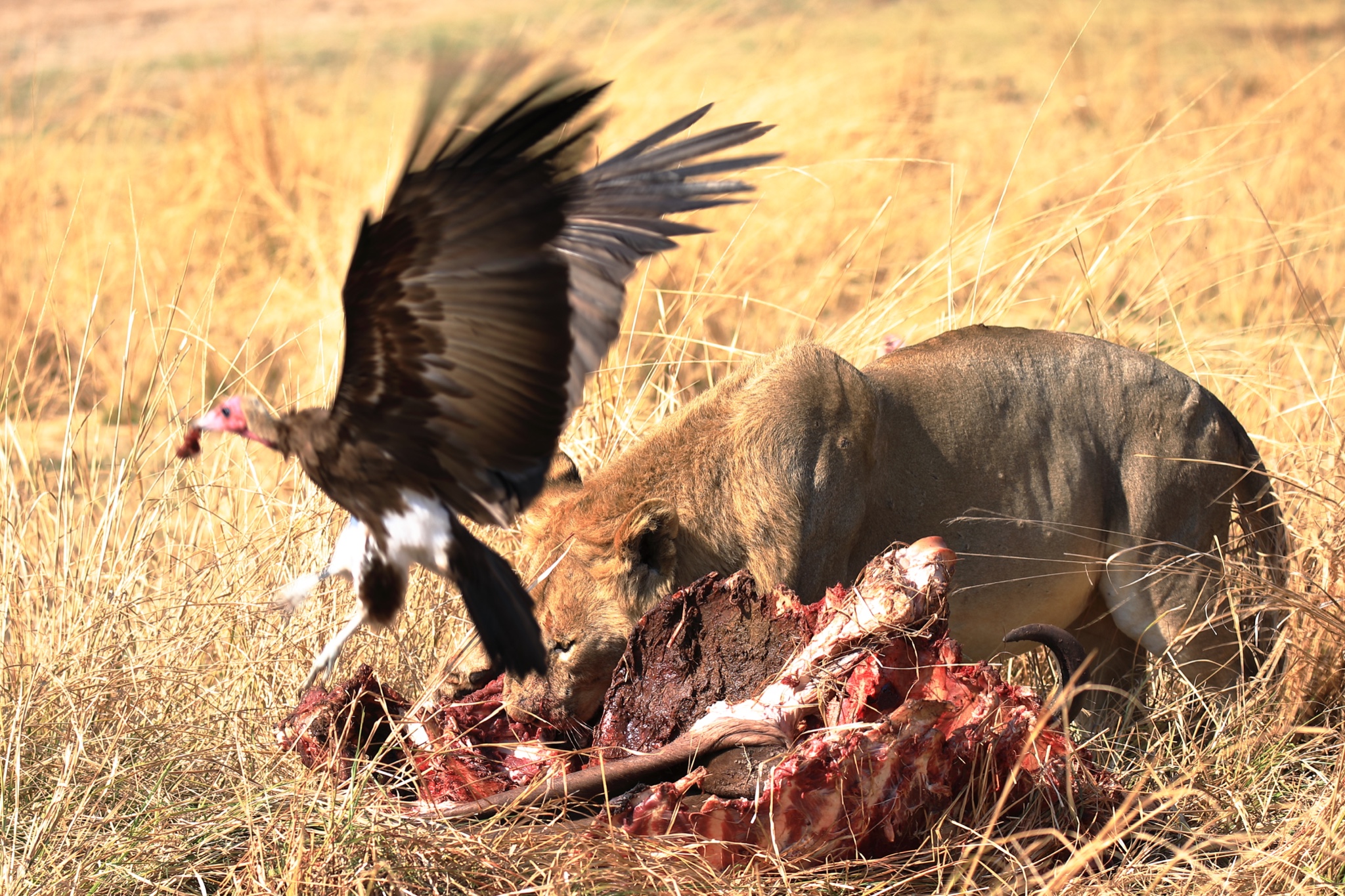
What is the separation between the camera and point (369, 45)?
2170cm

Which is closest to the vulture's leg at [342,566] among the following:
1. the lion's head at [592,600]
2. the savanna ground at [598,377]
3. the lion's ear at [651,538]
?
the savanna ground at [598,377]

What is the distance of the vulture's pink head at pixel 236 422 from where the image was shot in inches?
131

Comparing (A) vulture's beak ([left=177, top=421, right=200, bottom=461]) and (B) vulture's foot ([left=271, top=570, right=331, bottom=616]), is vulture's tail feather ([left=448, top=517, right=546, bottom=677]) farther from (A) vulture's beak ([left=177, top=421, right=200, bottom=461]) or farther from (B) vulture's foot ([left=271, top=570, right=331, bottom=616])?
(A) vulture's beak ([left=177, top=421, right=200, bottom=461])

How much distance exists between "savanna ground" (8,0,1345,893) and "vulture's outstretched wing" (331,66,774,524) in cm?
81

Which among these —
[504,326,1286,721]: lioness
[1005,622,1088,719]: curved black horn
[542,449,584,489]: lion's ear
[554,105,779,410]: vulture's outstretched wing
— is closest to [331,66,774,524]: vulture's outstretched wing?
[554,105,779,410]: vulture's outstretched wing

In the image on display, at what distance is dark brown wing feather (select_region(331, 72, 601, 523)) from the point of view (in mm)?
2889

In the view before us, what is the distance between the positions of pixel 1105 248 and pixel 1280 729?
2.75 metres

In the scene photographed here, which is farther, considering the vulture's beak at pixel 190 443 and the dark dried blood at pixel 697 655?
the dark dried blood at pixel 697 655

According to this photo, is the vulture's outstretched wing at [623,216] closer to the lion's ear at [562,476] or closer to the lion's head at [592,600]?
the lion's head at [592,600]

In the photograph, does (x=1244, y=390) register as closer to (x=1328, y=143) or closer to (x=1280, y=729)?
(x=1280, y=729)

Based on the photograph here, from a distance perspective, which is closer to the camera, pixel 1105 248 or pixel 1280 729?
pixel 1280 729

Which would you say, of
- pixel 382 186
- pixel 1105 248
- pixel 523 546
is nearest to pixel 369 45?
pixel 382 186

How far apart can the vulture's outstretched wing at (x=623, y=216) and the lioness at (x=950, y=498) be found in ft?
1.80

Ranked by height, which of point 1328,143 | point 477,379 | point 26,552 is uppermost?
point 477,379
